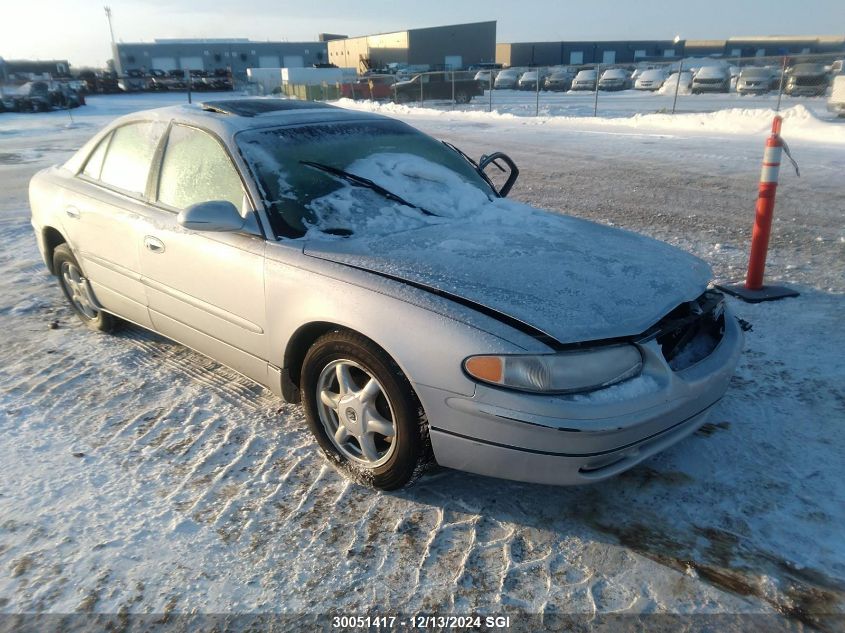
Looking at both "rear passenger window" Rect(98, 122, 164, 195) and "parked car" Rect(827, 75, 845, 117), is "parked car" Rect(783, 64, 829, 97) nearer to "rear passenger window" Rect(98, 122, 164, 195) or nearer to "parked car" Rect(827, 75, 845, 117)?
"parked car" Rect(827, 75, 845, 117)

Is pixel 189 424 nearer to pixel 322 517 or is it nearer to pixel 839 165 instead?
pixel 322 517

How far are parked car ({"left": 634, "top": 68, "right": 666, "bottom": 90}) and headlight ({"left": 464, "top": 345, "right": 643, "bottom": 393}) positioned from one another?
3323 cm

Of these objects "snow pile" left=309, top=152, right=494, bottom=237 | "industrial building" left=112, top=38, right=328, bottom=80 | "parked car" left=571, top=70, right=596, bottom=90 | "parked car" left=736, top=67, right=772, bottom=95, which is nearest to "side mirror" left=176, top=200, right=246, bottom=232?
"snow pile" left=309, top=152, right=494, bottom=237

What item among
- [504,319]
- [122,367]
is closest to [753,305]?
A: [504,319]

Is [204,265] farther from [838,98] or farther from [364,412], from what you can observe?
[838,98]

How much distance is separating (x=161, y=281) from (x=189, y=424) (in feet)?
2.67

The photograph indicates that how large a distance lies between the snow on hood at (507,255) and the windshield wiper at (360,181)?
45mm

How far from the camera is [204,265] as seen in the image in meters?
3.07

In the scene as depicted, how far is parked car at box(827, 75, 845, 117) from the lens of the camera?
47.0 ft

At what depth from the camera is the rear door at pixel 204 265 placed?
115 inches

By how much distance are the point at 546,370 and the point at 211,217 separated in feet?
5.40

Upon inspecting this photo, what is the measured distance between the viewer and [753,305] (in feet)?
14.6

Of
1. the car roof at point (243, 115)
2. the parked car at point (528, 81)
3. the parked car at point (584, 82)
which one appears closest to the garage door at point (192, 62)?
the parked car at point (528, 81)

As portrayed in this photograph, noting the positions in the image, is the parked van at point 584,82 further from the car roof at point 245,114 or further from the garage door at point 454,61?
the garage door at point 454,61
